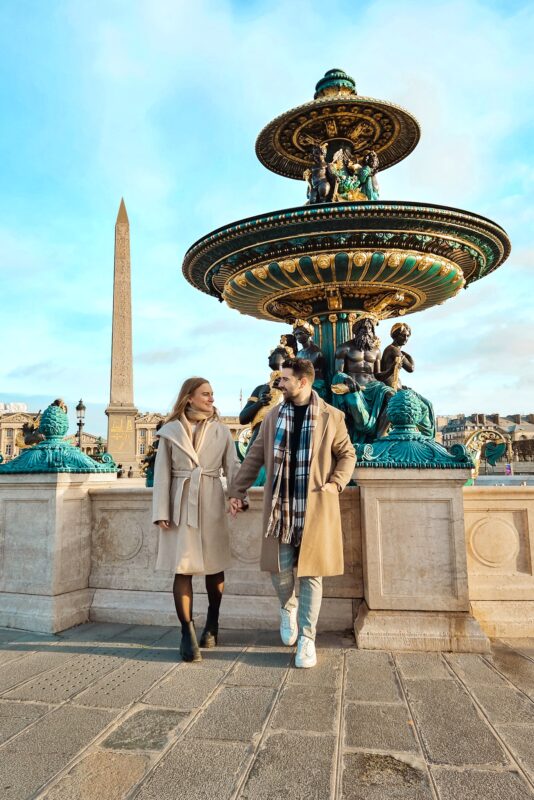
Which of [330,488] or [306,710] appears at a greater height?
[330,488]

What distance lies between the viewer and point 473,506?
440cm

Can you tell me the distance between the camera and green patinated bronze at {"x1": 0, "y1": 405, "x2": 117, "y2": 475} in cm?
488

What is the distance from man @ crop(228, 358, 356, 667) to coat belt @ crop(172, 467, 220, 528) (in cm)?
23

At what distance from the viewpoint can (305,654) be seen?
3494 mm

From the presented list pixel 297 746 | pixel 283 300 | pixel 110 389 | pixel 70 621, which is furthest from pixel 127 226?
pixel 297 746

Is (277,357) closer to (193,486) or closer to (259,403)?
(259,403)

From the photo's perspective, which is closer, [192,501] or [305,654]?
[305,654]

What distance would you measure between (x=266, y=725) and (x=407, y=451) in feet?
7.16

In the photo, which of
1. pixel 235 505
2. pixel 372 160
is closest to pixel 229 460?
pixel 235 505

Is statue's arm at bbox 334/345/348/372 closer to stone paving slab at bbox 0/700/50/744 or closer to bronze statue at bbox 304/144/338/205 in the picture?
bronze statue at bbox 304/144/338/205

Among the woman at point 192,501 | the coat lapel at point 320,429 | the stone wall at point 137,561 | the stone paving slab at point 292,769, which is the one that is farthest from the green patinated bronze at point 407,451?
the stone paving slab at point 292,769

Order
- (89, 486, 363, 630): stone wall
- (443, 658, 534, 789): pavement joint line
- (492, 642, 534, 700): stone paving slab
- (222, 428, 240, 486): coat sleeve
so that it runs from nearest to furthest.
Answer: (443, 658, 534, 789): pavement joint line, (492, 642, 534, 700): stone paving slab, (222, 428, 240, 486): coat sleeve, (89, 486, 363, 630): stone wall

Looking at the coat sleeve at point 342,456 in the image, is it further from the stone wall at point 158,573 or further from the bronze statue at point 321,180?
the bronze statue at point 321,180

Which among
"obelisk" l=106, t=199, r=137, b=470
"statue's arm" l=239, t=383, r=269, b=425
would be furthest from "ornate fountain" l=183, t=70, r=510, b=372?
"obelisk" l=106, t=199, r=137, b=470
